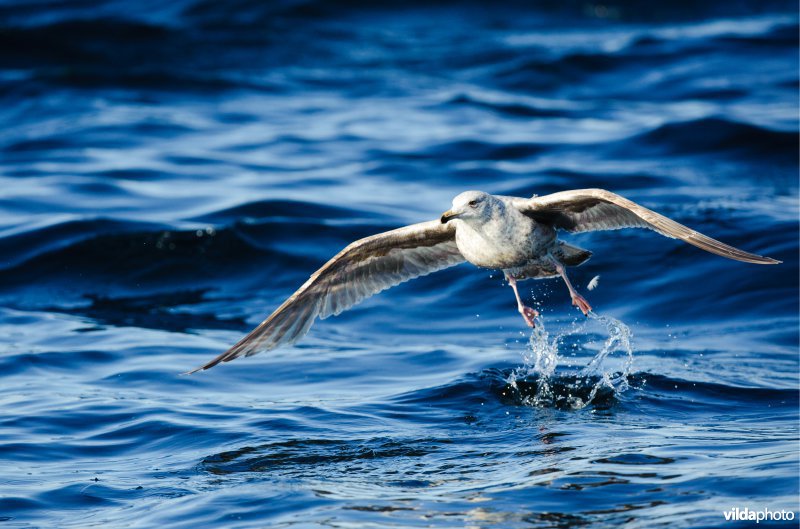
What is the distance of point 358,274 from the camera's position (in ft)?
28.7

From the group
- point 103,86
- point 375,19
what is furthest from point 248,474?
point 375,19

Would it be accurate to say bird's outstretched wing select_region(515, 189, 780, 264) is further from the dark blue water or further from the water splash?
the dark blue water

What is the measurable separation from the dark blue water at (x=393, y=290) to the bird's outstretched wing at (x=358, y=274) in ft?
2.38

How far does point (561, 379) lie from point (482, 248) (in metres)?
2.38

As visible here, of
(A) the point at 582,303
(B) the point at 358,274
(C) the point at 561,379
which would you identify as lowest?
(C) the point at 561,379

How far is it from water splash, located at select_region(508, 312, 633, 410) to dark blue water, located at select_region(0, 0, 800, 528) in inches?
1.5

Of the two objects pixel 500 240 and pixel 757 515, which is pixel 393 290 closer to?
pixel 500 240

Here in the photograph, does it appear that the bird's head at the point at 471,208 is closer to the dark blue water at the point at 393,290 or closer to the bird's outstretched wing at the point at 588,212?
the bird's outstretched wing at the point at 588,212

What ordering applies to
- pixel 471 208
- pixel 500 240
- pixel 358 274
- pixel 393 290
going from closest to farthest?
1. pixel 471 208
2. pixel 500 240
3. pixel 358 274
4. pixel 393 290

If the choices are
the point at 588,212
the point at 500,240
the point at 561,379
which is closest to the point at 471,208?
the point at 500,240

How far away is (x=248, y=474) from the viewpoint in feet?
24.5

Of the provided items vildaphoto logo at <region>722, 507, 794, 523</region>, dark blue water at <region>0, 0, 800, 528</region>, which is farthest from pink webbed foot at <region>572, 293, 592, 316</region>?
vildaphoto logo at <region>722, 507, 794, 523</region>

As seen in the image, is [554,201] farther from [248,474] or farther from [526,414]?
[248,474]

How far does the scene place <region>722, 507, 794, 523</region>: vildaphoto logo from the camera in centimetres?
627
